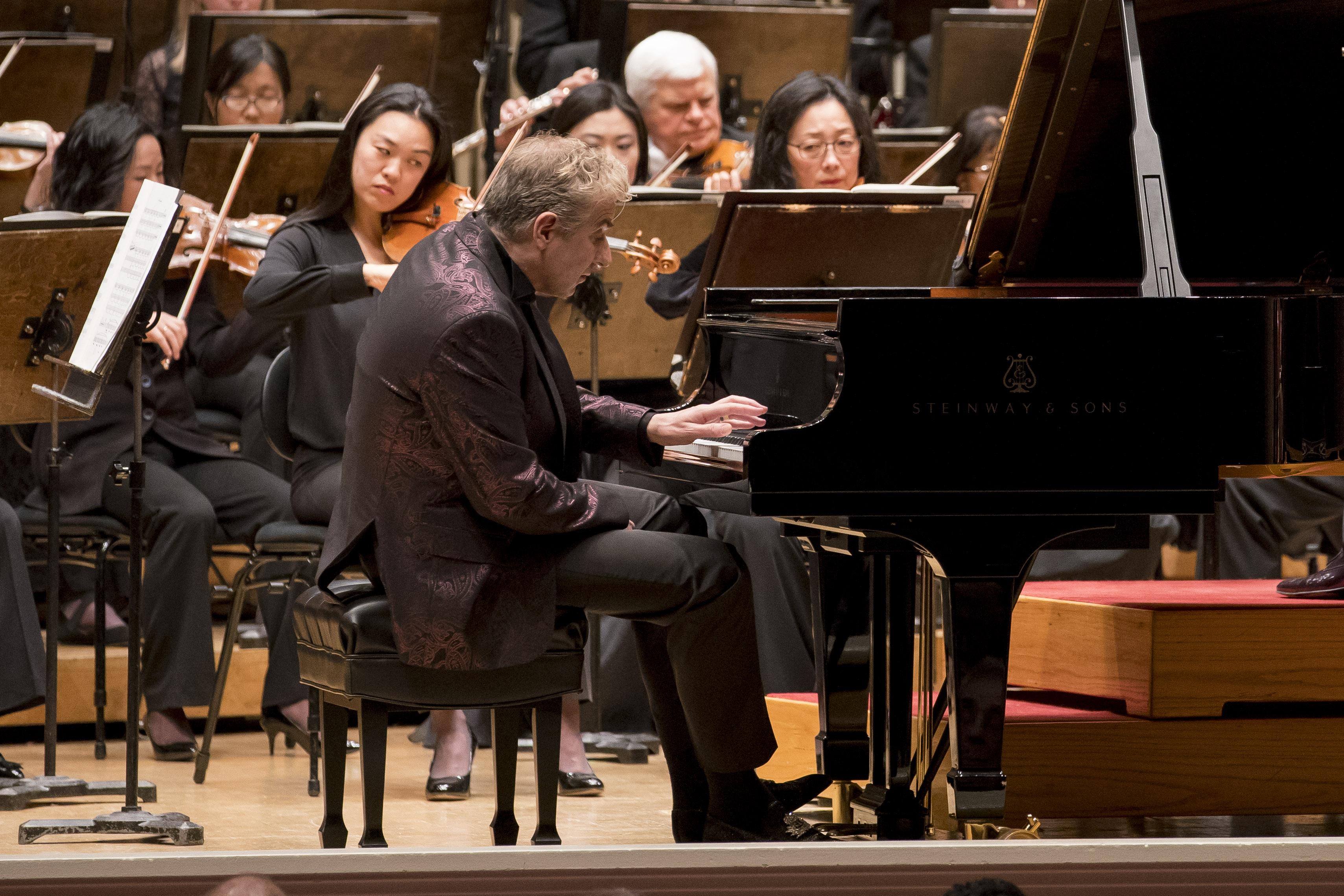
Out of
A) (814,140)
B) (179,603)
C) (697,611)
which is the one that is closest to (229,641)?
(179,603)

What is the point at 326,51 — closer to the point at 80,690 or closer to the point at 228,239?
the point at 228,239

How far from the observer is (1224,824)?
9.74ft

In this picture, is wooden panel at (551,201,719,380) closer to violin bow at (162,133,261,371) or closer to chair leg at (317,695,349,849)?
violin bow at (162,133,261,371)

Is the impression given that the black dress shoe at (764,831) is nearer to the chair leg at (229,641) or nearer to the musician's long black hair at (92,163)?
the chair leg at (229,641)

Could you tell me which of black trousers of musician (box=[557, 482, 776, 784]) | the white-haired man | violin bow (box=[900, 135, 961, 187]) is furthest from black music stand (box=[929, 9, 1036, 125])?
black trousers of musician (box=[557, 482, 776, 784])

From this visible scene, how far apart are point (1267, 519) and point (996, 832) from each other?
223 cm

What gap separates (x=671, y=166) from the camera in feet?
13.9

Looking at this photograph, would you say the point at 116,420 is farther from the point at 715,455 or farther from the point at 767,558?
the point at 715,455

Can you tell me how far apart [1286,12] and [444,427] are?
1.38m

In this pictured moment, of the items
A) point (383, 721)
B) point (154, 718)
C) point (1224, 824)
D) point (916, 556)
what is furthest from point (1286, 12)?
point (154, 718)

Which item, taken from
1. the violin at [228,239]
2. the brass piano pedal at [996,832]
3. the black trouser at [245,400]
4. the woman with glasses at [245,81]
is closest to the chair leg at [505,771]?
the brass piano pedal at [996,832]

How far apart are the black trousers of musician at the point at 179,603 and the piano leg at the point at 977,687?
66.3 inches

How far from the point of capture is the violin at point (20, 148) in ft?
13.3

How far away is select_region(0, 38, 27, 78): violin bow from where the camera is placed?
13.6 feet
